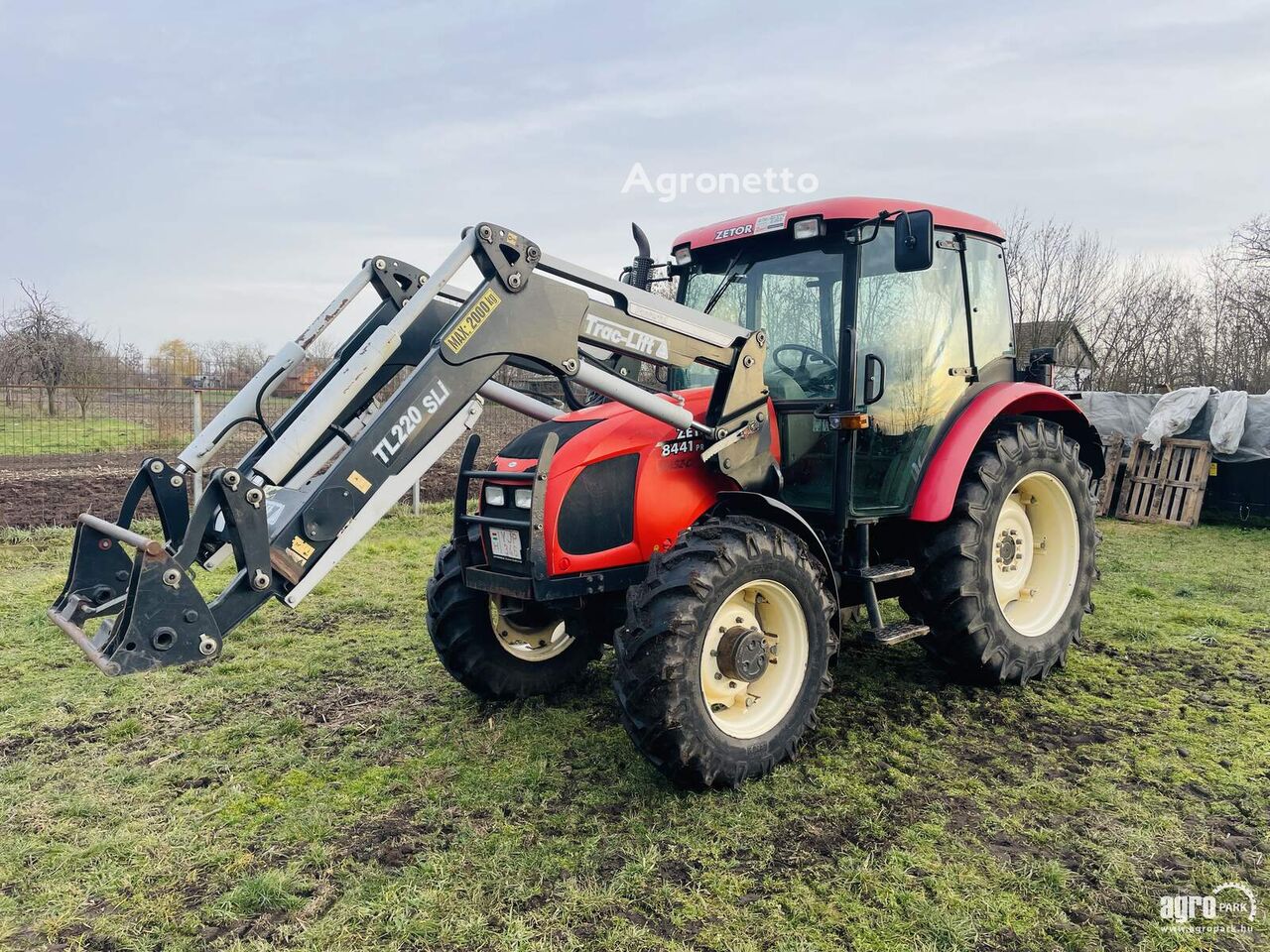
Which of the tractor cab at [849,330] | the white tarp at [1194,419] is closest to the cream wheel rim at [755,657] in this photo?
the tractor cab at [849,330]

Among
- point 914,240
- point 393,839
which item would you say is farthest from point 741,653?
point 914,240

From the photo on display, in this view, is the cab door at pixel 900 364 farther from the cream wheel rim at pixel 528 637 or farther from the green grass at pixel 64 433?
the green grass at pixel 64 433

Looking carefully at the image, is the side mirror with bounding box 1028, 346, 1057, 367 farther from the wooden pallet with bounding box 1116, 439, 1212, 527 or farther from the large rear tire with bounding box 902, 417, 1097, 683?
the wooden pallet with bounding box 1116, 439, 1212, 527

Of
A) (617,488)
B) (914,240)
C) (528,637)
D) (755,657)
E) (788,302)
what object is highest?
(914,240)

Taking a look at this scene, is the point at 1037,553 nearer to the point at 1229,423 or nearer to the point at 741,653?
the point at 741,653

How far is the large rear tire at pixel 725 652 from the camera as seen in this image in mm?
3002

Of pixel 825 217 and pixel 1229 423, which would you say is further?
pixel 1229 423

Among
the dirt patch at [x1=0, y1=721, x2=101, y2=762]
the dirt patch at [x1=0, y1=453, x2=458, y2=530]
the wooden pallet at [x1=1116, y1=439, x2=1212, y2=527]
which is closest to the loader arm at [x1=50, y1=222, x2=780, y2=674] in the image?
the dirt patch at [x1=0, y1=721, x2=101, y2=762]

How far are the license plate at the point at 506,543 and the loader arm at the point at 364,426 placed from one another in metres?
0.56

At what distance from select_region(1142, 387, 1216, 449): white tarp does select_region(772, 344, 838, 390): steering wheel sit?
848 centimetres

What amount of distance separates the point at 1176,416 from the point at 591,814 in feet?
33.5

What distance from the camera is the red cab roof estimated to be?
3871 mm

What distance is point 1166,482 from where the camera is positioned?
10.3m

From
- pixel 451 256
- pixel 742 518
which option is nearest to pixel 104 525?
pixel 451 256
